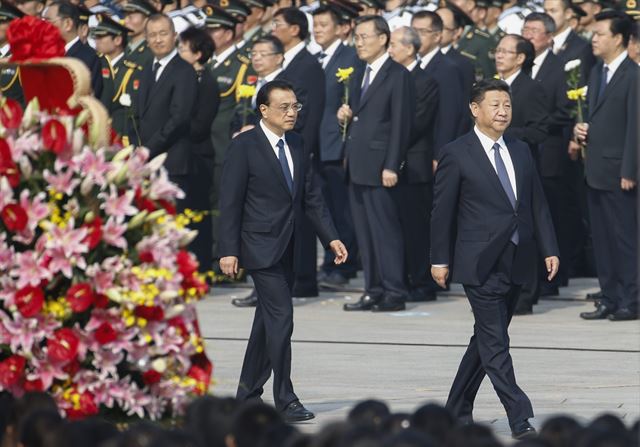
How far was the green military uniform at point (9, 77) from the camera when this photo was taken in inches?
591

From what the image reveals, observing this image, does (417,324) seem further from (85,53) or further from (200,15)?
(200,15)

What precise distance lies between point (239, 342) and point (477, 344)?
3.57 meters

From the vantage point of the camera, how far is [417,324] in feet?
45.1

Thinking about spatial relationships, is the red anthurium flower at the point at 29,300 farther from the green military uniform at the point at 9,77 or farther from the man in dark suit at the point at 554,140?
the man in dark suit at the point at 554,140

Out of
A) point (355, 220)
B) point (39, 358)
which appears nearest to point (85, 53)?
point (355, 220)

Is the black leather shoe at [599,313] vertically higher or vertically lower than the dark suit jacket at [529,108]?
lower

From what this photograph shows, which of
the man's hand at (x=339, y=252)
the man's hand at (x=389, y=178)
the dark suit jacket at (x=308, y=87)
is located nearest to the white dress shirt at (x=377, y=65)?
the dark suit jacket at (x=308, y=87)

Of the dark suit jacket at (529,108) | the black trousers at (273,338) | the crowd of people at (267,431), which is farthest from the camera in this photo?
the dark suit jacket at (529,108)

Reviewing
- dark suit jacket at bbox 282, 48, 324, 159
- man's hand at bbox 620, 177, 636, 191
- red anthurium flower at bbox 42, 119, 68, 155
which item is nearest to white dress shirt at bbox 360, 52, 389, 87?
dark suit jacket at bbox 282, 48, 324, 159

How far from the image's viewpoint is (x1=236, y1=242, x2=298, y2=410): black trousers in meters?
9.75

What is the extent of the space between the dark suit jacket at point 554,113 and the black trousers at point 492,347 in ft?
17.1

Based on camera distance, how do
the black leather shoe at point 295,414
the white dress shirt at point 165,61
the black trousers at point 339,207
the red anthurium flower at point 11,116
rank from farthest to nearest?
the black trousers at point 339,207
the white dress shirt at point 165,61
the black leather shoe at point 295,414
the red anthurium flower at point 11,116

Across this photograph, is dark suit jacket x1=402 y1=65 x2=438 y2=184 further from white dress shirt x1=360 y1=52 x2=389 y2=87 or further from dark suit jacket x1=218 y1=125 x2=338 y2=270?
dark suit jacket x1=218 y1=125 x2=338 y2=270

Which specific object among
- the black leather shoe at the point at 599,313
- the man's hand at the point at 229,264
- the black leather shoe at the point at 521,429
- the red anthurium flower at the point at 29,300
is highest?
the red anthurium flower at the point at 29,300
